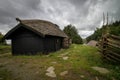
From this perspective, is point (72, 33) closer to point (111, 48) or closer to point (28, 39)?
point (28, 39)

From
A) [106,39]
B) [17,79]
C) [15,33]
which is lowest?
[17,79]

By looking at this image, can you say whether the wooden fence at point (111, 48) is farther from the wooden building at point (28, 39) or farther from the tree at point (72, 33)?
the tree at point (72, 33)

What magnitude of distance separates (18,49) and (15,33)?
83.7 inches

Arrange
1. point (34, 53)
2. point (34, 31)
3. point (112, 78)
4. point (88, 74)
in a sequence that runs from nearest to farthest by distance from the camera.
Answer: point (112, 78) < point (88, 74) < point (34, 31) < point (34, 53)

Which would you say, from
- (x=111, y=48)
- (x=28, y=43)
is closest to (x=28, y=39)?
(x=28, y=43)

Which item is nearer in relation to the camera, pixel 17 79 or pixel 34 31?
pixel 17 79

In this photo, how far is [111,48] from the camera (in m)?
8.95

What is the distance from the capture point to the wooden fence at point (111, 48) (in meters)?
8.09

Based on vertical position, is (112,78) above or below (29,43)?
below

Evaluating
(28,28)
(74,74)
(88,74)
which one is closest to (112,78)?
(88,74)

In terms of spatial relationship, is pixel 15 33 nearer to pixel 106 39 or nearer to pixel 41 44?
pixel 41 44

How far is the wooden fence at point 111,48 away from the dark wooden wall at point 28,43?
7.11 metres

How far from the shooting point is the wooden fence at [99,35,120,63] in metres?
8.09

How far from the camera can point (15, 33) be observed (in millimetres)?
14617
